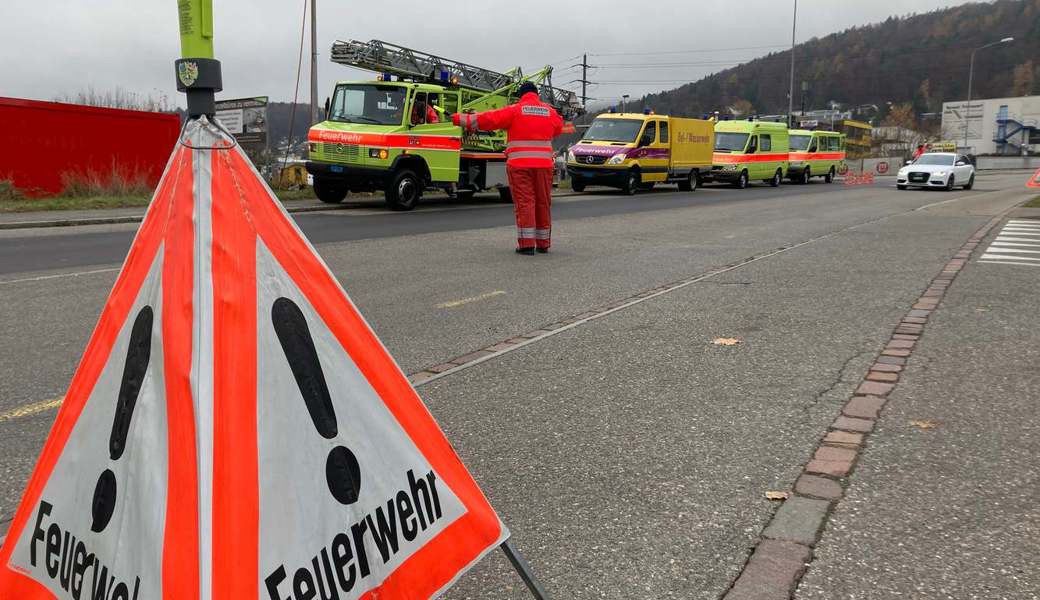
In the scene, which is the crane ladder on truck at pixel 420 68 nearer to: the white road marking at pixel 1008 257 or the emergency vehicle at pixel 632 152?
the emergency vehicle at pixel 632 152

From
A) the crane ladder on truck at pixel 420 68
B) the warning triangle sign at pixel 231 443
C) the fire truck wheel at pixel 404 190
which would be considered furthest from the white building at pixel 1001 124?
the warning triangle sign at pixel 231 443

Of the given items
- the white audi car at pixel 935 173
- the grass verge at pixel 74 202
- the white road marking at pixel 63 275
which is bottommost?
the white road marking at pixel 63 275

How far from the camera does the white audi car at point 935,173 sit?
3105cm

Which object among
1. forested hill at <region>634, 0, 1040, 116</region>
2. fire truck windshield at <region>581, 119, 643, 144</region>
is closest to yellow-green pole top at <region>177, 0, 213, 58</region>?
fire truck windshield at <region>581, 119, 643, 144</region>

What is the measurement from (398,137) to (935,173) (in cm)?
2131

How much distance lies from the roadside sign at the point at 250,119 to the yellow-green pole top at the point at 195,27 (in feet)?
82.1

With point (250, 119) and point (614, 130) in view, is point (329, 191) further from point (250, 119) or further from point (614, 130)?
point (614, 130)

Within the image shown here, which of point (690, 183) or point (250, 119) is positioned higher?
point (250, 119)

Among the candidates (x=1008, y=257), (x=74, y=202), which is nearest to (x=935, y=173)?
(x=1008, y=257)

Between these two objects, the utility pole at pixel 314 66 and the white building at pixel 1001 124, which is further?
the white building at pixel 1001 124

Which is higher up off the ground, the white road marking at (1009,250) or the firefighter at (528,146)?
the firefighter at (528,146)

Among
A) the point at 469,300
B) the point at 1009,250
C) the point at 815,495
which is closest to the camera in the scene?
the point at 815,495

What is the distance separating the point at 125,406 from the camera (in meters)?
1.89

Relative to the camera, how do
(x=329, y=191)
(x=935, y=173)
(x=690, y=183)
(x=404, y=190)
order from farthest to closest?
(x=690, y=183) < (x=935, y=173) < (x=329, y=191) < (x=404, y=190)
